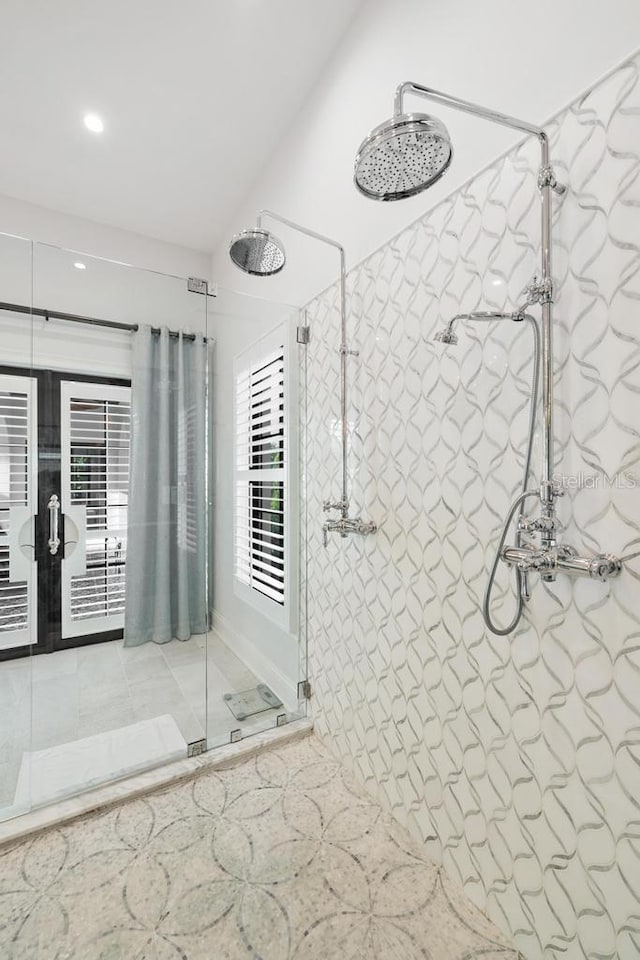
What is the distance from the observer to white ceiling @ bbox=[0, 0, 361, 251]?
1.73m

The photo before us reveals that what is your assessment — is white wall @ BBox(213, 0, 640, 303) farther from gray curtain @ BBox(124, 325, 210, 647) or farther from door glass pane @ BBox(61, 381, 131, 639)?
door glass pane @ BBox(61, 381, 131, 639)

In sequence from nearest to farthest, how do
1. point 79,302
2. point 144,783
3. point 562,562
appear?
point 562,562, point 144,783, point 79,302

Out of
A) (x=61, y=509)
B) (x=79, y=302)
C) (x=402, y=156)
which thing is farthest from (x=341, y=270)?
(x=61, y=509)

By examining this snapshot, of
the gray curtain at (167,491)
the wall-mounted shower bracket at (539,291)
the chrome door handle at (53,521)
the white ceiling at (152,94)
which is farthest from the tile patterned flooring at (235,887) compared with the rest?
the white ceiling at (152,94)

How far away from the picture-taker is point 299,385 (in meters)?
2.19

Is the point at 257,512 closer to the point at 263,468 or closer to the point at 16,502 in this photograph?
the point at 263,468

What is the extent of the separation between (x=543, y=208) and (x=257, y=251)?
37.4 inches

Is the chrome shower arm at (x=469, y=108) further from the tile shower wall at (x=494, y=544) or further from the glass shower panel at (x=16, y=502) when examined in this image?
the glass shower panel at (x=16, y=502)

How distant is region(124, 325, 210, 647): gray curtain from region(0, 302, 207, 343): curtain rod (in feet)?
0.09

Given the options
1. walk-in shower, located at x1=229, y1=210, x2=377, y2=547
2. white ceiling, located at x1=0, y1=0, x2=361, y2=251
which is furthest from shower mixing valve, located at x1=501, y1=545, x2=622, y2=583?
white ceiling, located at x1=0, y1=0, x2=361, y2=251

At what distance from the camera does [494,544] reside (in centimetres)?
120

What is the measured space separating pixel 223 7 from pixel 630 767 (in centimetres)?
275

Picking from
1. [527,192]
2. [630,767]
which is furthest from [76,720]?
[527,192]

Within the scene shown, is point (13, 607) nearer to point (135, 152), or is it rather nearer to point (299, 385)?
point (299, 385)
